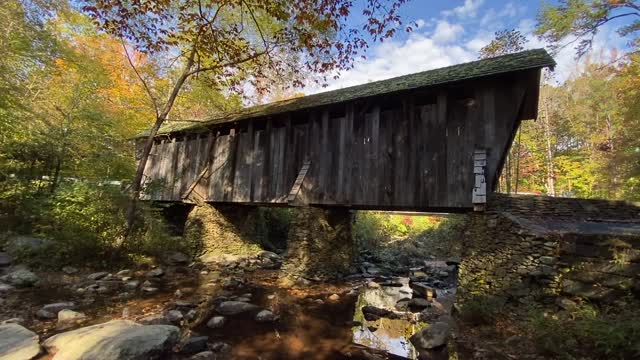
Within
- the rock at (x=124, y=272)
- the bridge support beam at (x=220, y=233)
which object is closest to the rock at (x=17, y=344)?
the rock at (x=124, y=272)

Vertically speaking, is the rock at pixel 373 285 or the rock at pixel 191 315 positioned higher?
the rock at pixel 191 315

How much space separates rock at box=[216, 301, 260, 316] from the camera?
6.63 m

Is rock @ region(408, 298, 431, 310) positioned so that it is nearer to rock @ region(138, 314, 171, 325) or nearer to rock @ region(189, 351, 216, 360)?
rock @ region(189, 351, 216, 360)

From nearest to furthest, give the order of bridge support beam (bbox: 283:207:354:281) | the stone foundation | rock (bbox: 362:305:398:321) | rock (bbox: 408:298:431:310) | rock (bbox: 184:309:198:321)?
the stone foundation → rock (bbox: 184:309:198:321) → rock (bbox: 362:305:398:321) → rock (bbox: 408:298:431:310) → bridge support beam (bbox: 283:207:354:281)

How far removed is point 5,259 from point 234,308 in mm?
5847

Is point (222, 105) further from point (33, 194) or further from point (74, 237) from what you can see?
point (74, 237)

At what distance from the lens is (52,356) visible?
3.83 metres

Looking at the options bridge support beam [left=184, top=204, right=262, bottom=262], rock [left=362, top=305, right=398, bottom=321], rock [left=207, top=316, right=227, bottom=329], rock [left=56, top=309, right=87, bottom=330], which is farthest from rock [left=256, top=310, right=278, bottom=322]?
bridge support beam [left=184, top=204, right=262, bottom=262]

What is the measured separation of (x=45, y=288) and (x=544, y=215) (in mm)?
10598

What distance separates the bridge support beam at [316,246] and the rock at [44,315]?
5695 mm

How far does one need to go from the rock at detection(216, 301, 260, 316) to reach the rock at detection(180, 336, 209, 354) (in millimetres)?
1744

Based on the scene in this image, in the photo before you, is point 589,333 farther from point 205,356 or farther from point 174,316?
point 174,316

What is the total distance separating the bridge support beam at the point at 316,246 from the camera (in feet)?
32.7

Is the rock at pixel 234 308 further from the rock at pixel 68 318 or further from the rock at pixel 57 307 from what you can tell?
the rock at pixel 57 307
